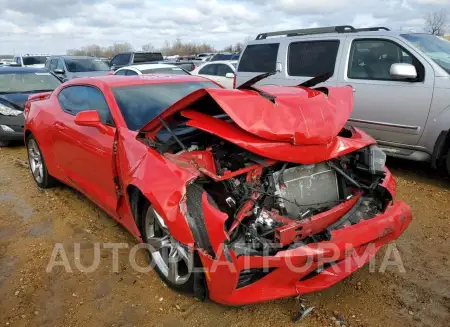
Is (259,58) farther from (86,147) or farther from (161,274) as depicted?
(161,274)

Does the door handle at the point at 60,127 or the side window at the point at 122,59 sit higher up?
the door handle at the point at 60,127

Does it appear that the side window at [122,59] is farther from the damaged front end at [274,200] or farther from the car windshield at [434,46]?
the damaged front end at [274,200]

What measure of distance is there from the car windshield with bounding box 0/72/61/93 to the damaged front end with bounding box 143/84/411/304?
651 centimetres

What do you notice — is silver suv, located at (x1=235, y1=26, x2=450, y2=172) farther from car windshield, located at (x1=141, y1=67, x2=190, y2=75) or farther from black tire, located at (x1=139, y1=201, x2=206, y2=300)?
car windshield, located at (x1=141, y1=67, x2=190, y2=75)

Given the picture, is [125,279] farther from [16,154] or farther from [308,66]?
[16,154]

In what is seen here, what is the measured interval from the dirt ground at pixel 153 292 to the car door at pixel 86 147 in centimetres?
50

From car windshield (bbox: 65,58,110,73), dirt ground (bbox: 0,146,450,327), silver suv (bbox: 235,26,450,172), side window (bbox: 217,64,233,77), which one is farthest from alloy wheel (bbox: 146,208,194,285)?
car windshield (bbox: 65,58,110,73)

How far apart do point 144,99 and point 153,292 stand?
1.70 meters

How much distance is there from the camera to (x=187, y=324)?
2.56 m

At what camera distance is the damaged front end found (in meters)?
2.28

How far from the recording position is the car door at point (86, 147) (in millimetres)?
3305

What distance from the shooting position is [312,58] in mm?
6145

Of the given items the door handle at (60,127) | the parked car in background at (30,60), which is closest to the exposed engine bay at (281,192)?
the door handle at (60,127)

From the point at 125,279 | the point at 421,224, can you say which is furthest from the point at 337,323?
the point at 421,224
